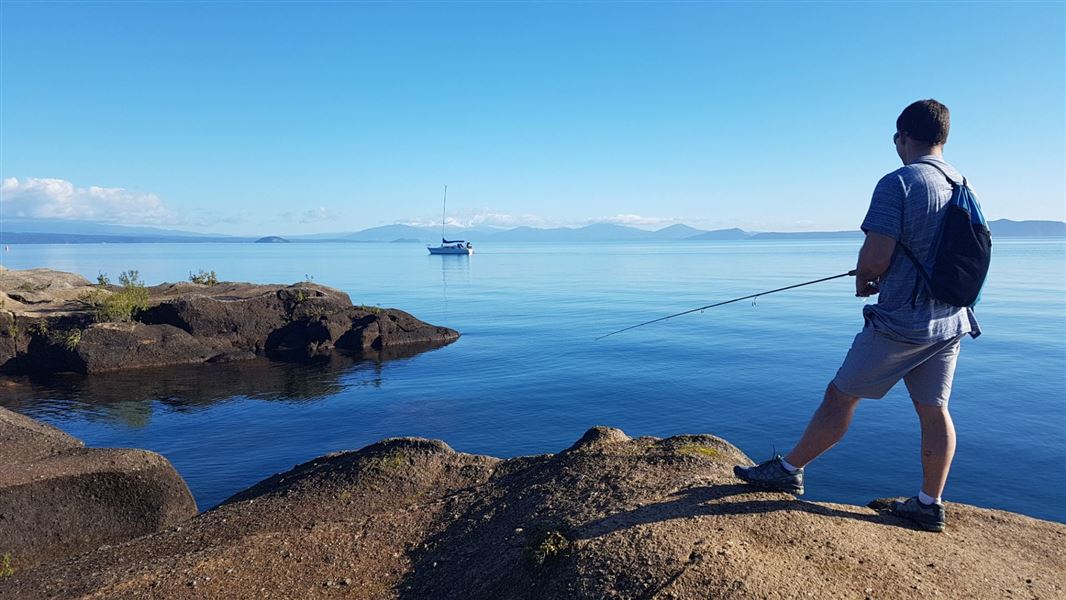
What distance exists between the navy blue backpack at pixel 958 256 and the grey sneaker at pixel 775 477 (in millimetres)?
1911

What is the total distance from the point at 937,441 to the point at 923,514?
0.75 m

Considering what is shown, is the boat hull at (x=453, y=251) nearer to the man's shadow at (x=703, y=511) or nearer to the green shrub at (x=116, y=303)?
the green shrub at (x=116, y=303)

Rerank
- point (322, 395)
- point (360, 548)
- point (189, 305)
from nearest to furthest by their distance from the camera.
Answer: point (360, 548) → point (322, 395) → point (189, 305)

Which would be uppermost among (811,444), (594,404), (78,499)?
(811,444)

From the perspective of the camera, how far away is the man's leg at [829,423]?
17.4 feet

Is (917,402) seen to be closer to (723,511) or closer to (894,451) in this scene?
(723,511)

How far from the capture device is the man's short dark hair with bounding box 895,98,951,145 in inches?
198

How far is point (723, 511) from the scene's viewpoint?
546cm

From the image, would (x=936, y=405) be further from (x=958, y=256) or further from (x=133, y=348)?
(x=133, y=348)

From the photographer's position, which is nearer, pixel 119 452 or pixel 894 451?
pixel 119 452

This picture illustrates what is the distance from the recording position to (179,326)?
24.9 meters

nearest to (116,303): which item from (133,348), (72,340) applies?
(133,348)

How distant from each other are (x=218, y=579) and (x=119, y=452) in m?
3.93

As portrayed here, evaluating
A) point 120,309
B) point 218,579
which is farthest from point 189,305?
point 218,579
